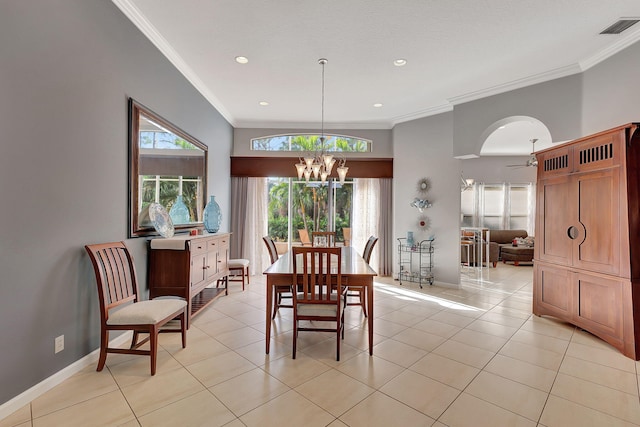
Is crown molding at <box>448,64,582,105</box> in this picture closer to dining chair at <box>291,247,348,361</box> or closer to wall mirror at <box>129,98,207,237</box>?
dining chair at <box>291,247,348,361</box>

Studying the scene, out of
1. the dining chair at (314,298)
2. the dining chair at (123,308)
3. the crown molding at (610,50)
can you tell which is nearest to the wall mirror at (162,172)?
the dining chair at (123,308)

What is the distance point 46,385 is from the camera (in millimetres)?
2068

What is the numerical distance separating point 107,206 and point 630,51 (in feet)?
18.1

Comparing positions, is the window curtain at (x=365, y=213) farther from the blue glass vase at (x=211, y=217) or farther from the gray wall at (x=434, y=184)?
the blue glass vase at (x=211, y=217)

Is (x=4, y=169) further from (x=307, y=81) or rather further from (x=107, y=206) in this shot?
(x=307, y=81)

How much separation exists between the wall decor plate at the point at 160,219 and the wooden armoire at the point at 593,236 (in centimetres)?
465

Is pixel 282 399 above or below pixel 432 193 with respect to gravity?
below

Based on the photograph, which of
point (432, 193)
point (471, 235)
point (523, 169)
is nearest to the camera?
point (432, 193)

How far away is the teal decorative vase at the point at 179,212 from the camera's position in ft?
12.5

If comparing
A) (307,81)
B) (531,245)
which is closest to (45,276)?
(307,81)

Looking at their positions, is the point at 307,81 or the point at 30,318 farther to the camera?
the point at 307,81

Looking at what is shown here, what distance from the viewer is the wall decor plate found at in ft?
10.6

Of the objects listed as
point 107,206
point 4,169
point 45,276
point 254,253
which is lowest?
point 254,253

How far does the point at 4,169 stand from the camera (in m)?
1.77
